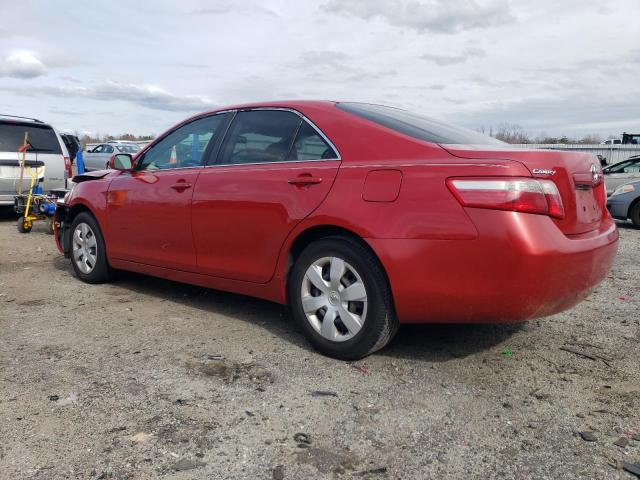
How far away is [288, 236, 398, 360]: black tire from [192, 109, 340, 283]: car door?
0.85 feet

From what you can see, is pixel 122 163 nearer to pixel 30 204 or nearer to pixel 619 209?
pixel 30 204

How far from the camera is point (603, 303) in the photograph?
16.1ft

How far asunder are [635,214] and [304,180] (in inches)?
366

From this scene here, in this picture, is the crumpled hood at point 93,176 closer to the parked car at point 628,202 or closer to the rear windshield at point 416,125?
the rear windshield at point 416,125

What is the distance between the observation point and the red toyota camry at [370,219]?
2994 millimetres

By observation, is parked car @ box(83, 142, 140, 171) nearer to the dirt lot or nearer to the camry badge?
the dirt lot

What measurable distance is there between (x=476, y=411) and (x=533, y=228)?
980mm

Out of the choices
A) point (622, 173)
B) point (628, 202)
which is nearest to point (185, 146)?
point (628, 202)

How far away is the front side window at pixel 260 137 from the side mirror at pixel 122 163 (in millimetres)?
1266

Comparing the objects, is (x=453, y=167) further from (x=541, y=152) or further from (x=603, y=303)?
(x=603, y=303)

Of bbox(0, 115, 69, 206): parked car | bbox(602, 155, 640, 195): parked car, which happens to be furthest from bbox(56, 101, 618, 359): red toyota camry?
bbox(602, 155, 640, 195): parked car

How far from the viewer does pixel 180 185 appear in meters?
4.51

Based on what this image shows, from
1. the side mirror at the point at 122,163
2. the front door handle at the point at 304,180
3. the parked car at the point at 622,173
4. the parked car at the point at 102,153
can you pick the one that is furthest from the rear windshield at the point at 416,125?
the parked car at the point at 102,153

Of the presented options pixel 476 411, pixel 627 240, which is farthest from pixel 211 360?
pixel 627 240
